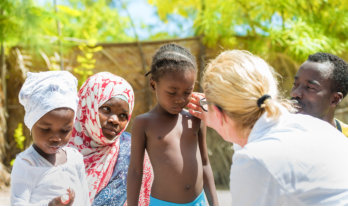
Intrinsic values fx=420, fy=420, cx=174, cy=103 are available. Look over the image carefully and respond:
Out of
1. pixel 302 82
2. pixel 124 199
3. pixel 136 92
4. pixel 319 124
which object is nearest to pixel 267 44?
pixel 136 92

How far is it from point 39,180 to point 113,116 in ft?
3.29

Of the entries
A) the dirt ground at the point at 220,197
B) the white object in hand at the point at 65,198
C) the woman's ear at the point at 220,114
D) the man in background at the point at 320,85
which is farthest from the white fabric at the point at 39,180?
the dirt ground at the point at 220,197

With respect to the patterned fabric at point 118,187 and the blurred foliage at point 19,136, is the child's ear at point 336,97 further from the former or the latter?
A: the blurred foliage at point 19,136

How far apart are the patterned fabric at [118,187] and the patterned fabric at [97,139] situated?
1.3 inches

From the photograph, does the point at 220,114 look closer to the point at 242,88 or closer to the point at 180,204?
the point at 242,88

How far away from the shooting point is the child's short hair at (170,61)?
2.94m

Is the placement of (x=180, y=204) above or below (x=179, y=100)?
below

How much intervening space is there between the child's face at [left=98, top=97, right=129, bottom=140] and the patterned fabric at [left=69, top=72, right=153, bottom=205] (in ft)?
0.11

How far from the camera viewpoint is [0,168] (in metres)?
7.19

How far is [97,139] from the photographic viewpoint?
3.15 metres

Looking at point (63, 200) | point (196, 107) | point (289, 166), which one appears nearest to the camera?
point (289, 166)

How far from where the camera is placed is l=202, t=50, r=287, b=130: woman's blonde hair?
77.5 inches

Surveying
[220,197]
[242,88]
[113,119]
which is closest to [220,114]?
[242,88]

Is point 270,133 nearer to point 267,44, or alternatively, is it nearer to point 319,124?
point 319,124
